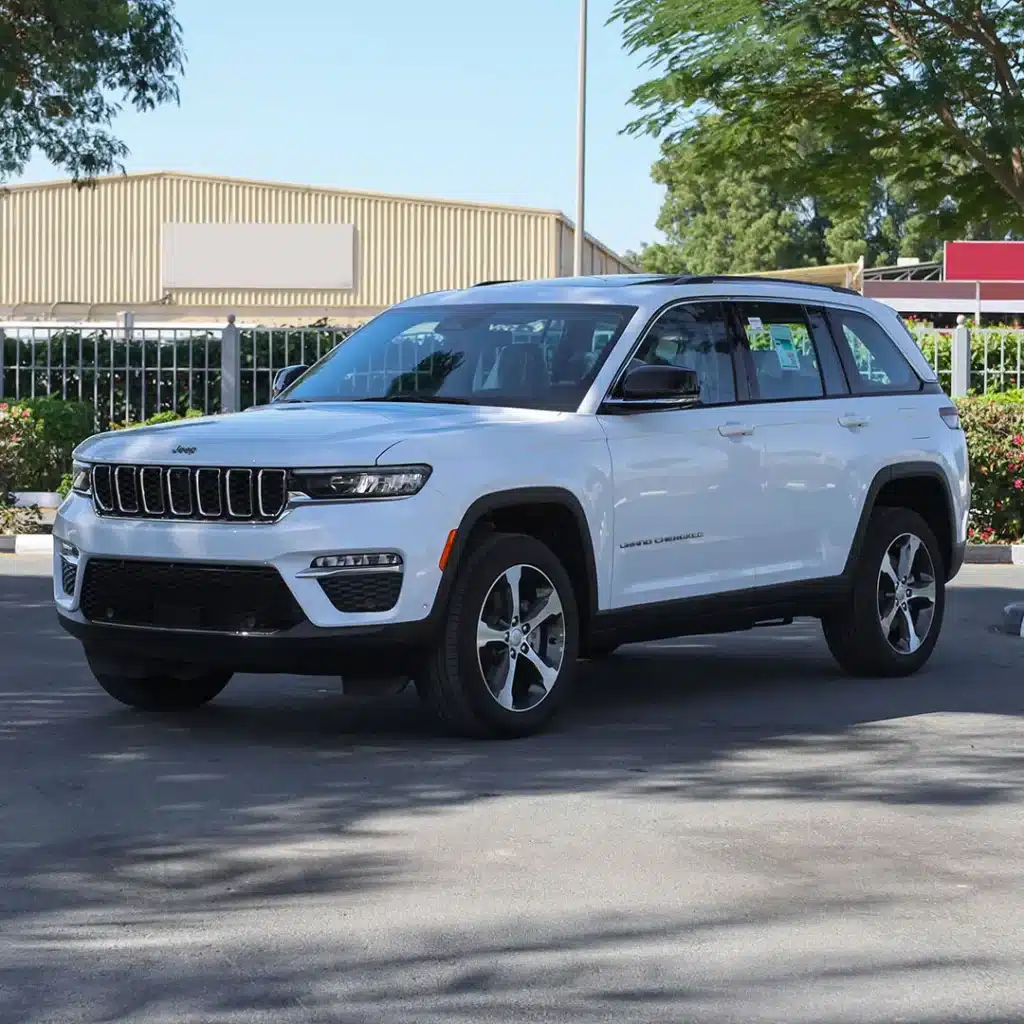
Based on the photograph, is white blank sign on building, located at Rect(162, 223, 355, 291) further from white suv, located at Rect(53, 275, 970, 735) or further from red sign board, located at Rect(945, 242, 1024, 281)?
white suv, located at Rect(53, 275, 970, 735)

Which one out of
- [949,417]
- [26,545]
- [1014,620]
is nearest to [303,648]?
[949,417]

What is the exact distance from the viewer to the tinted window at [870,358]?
11117 millimetres

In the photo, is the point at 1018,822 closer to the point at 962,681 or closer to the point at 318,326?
the point at 962,681

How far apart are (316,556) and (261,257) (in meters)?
64.2

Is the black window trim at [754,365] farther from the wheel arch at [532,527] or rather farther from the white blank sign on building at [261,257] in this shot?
the white blank sign on building at [261,257]

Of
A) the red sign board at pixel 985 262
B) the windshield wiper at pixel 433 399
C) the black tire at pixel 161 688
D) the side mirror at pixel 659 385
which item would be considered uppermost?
the red sign board at pixel 985 262

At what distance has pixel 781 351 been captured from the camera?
10.7m

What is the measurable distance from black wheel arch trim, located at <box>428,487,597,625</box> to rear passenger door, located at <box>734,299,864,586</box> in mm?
1218

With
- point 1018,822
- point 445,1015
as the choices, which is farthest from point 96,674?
point 445,1015

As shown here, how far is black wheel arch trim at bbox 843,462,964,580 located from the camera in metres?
10.8

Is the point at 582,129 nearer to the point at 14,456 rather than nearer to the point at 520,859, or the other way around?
the point at 14,456

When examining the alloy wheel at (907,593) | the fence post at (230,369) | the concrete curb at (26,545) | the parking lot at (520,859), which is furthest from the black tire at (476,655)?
the fence post at (230,369)

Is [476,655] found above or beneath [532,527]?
beneath

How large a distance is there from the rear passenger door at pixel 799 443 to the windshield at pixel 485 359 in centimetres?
92
